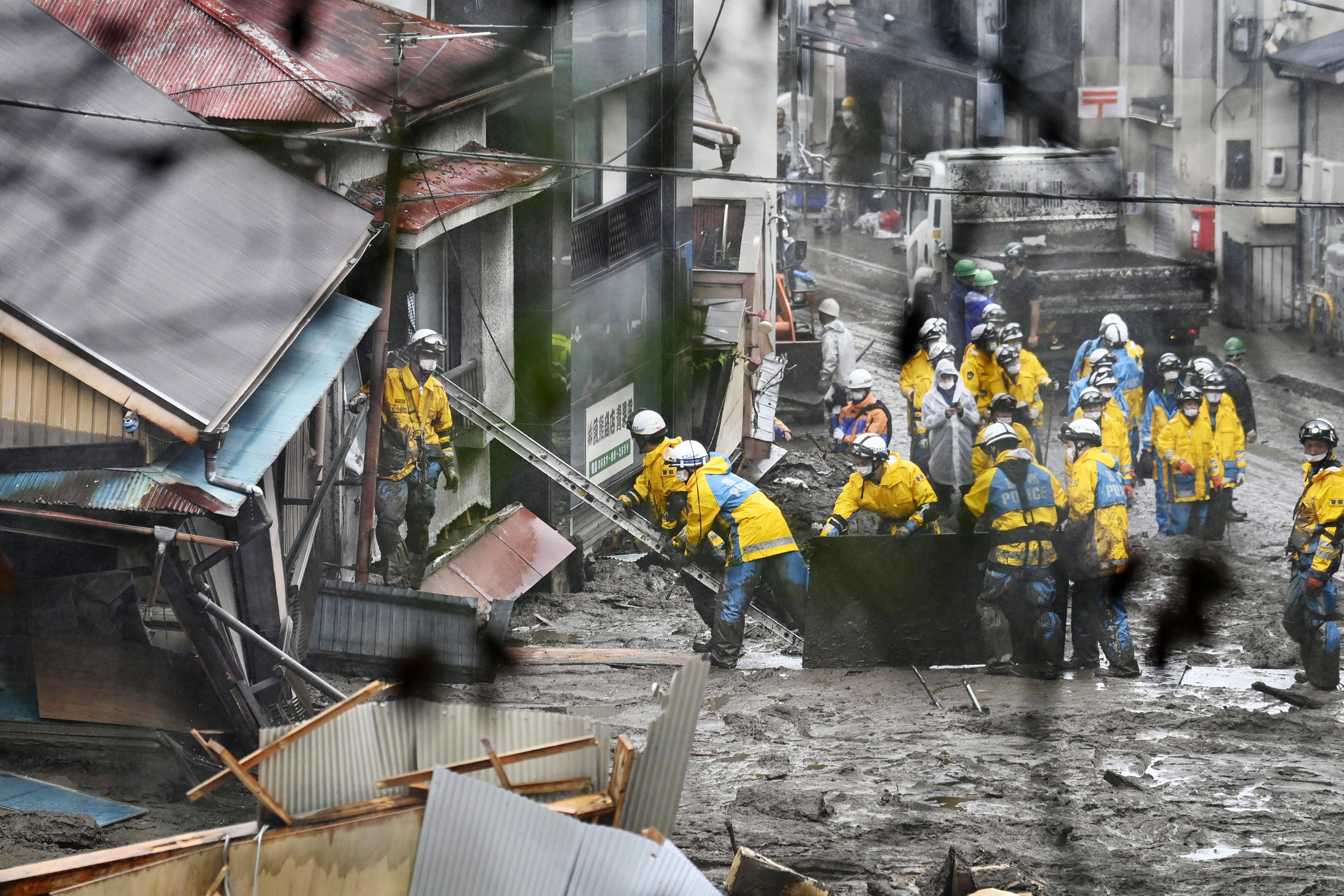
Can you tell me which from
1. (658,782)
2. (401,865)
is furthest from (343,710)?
(658,782)

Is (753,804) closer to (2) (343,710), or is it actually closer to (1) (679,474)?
(2) (343,710)

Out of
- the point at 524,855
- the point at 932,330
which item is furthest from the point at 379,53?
the point at 524,855

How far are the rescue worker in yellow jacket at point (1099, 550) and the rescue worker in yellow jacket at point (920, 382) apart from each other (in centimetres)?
319

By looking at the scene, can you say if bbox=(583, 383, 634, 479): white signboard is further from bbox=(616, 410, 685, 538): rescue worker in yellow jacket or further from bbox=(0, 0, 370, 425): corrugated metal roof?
bbox=(0, 0, 370, 425): corrugated metal roof

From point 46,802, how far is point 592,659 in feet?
13.5

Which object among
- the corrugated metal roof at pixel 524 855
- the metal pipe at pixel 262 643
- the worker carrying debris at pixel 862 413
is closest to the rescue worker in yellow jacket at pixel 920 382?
the worker carrying debris at pixel 862 413

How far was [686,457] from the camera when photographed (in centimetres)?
995

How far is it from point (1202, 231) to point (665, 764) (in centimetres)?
1882

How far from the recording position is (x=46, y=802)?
22.2 feet

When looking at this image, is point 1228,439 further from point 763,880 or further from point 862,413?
point 763,880

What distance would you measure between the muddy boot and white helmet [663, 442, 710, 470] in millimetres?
1079

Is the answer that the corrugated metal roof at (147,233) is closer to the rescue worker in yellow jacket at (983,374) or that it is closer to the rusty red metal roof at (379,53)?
the rusty red metal roof at (379,53)

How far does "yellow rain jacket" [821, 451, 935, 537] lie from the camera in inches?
399

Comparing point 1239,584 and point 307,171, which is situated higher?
point 307,171
